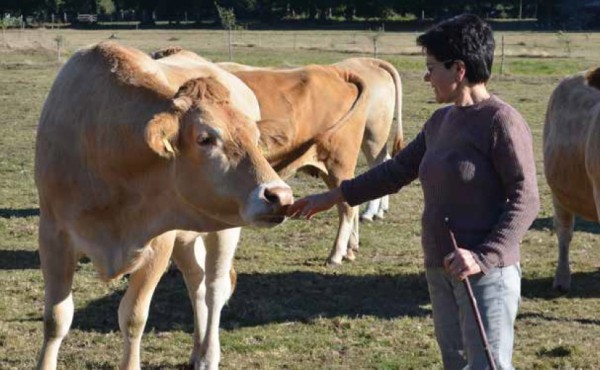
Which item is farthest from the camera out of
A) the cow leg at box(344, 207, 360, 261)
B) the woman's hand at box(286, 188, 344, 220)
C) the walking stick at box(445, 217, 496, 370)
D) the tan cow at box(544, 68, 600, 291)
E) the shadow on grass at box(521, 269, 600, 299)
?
the cow leg at box(344, 207, 360, 261)

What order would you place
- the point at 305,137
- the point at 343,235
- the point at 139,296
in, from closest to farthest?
the point at 139,296, the point at 305,137, the point at 343,235

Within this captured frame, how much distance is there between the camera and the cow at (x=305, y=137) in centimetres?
672

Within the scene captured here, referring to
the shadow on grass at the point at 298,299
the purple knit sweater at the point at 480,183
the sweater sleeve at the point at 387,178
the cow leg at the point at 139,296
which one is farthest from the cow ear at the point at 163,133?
the shadow on grass at the point at 298,299

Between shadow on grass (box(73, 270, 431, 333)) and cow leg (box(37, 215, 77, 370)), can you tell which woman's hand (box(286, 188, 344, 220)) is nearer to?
cow leg (box(37, 215, 77, 370))

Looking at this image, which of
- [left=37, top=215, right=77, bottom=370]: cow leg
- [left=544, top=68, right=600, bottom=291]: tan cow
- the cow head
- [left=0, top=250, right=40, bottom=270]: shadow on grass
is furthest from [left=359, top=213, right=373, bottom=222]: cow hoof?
the cow head

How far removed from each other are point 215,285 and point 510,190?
3047 mm

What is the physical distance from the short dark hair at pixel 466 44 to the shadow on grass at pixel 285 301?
4.01m

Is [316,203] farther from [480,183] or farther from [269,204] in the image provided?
[480,183]

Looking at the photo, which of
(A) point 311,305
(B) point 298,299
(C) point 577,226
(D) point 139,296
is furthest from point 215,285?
(C) point 577,226

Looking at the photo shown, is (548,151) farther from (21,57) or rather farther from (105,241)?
(21,57)

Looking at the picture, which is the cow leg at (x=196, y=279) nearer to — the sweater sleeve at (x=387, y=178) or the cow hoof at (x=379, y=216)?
the sweater sleeve at (x=387, y=178)

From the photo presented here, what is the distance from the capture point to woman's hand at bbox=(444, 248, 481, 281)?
393 centimetres

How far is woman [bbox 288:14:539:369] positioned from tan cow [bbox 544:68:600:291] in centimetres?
383

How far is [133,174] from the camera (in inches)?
203
